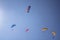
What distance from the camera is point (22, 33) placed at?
2.07 meters

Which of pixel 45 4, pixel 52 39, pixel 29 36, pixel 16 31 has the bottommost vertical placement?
pixel 52 39

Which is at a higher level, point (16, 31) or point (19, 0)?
point (19, 0)

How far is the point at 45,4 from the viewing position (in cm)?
206

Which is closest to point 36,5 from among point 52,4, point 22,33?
point 52,4

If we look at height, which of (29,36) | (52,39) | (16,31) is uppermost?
(16,31)

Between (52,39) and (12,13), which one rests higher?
(12,13)

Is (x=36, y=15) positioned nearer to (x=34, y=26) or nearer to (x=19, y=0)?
(x=34, y=26)

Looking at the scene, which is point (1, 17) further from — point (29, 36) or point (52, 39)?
point (52, 39)

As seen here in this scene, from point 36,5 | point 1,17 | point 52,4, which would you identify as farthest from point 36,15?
point 1,17

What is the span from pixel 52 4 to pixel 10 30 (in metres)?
1.00

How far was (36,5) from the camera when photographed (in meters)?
2.08

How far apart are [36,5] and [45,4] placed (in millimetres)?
182

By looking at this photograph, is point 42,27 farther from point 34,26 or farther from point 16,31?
point 16,31

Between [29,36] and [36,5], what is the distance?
0.64 metres
